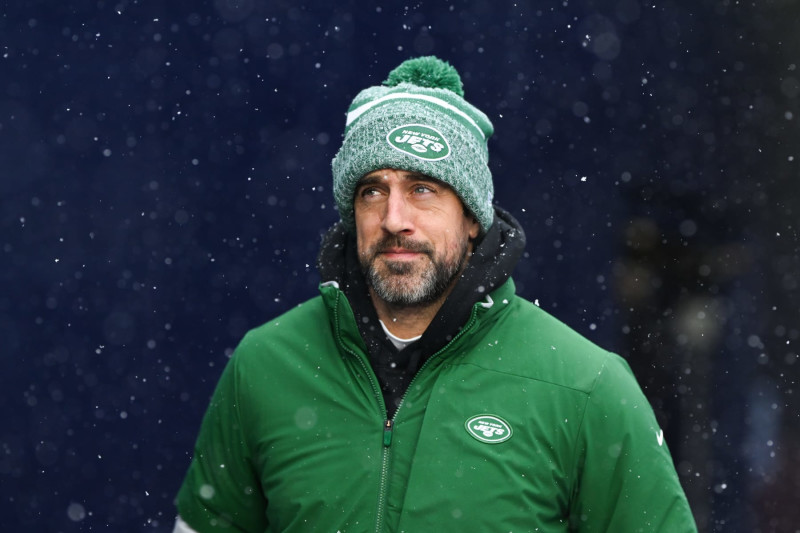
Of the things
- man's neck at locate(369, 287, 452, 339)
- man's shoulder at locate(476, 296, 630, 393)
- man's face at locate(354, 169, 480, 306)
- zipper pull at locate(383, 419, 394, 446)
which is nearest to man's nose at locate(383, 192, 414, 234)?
man's face at locate(354, 169, 480, 306)

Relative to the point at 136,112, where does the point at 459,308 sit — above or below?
below

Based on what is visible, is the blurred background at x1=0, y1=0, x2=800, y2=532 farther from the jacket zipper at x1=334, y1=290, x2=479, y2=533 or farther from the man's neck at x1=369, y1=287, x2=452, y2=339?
the jacket zipper at x1=334, y1=290, x2=479, y2=533

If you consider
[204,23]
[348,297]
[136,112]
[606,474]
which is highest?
[204,23]

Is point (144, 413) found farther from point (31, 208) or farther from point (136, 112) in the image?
point (136, 112)

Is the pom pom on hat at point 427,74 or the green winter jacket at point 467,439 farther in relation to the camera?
the pom pom on hat at point 427,74

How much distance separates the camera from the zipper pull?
2.75 meters

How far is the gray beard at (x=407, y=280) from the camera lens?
115 inches

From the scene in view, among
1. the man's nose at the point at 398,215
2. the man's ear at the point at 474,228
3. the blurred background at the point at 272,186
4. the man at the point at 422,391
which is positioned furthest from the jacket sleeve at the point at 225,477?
the blurred background at the point at 272,186

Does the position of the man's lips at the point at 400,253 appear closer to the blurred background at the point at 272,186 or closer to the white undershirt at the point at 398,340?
the white undershirt at the point at 398,340

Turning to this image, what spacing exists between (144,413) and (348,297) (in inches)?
67.6

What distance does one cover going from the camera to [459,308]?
9.35ft

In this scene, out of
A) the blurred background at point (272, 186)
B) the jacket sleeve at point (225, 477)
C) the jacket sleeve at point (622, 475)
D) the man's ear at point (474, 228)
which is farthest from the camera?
the blurred background at point (272, 186)

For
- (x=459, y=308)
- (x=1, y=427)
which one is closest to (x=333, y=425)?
(x=459, y=308)

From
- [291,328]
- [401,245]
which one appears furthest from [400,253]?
[291,328]
